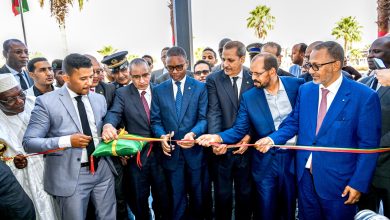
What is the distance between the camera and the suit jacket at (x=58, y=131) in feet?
9.27

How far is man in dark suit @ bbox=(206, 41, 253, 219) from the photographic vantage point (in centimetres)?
371

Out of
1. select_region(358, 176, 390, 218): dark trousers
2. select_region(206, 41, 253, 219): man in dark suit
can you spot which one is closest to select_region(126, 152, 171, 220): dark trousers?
select_region(206, 41, 253, 219): man in dark suit

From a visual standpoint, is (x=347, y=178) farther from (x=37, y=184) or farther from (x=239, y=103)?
(x=37, y=184)

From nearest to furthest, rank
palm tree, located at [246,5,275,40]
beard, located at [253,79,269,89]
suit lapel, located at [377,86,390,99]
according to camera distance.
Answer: suit lapel, located at [377,86,390,99] < beard, located at [253,79,269,89] < palm tree, located at [246,5,275,40]

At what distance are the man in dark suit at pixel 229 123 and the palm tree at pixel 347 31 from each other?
53.9 metres

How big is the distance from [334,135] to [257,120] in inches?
38.4

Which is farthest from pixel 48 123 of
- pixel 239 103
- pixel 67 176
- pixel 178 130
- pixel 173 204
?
pixel 239 103

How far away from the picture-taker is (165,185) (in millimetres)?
3799

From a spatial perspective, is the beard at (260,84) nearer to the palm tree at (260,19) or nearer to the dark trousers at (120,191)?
the dark trousers at (120,191)

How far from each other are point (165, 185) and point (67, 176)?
52.7 inches

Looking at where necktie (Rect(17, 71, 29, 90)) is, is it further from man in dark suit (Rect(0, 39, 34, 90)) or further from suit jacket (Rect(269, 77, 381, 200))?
suit jacket (Rect(269, 77, 381, 200))

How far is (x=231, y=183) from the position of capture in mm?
3781

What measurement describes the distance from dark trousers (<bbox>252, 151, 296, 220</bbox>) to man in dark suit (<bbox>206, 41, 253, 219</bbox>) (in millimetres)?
206

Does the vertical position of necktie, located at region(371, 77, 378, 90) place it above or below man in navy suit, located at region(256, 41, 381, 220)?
above
